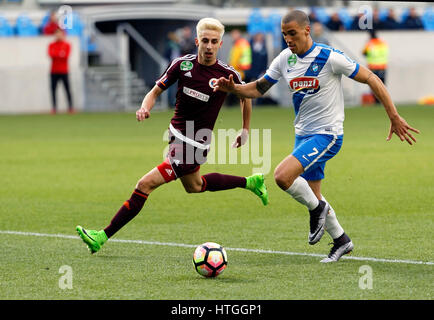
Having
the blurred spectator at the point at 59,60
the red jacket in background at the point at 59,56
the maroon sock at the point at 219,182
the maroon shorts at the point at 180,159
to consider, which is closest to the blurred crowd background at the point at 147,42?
the blurred spectator at the point at 59,60

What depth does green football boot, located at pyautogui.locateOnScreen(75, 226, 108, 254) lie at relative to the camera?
797cm

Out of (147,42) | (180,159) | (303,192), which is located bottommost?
(147,42)

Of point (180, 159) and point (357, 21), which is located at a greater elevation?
point (180, 159)

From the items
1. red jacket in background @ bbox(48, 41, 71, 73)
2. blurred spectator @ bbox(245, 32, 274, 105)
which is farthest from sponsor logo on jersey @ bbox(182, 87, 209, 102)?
blurred spectator @ bbox(245, 32, 274, 105)

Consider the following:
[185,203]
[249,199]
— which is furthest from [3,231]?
[249,199]

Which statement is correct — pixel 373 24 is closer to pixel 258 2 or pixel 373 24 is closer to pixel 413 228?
pixel 258 2

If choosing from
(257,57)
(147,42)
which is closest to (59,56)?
(257,57)

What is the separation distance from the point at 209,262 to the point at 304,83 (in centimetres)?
178

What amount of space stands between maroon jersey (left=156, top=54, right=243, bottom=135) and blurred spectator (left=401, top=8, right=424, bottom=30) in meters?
28.0

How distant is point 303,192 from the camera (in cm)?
765

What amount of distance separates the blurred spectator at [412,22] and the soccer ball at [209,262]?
29.6 metres

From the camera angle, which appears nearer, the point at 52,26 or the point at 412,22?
the point at 52,26

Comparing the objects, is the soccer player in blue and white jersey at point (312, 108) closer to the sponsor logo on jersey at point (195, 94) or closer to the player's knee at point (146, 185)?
the sponsor logo on jersey at point (195, 94)

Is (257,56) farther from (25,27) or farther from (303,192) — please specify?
(303,192)
